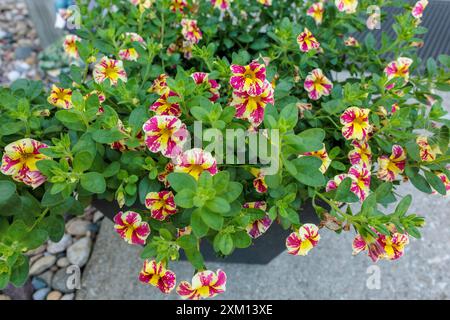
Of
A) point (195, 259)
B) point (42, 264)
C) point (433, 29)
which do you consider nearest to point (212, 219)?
point (195, 259)

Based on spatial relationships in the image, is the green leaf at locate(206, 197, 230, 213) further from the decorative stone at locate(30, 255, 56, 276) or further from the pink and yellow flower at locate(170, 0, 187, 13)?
the decorative stone at locate(30, 255, 56, 276)

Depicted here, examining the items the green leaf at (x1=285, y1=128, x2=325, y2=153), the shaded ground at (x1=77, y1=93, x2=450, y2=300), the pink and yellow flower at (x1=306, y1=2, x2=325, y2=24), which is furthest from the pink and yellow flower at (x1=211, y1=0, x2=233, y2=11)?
the shaded ground at (x1=77, y1=93, x2=450, y2=300)

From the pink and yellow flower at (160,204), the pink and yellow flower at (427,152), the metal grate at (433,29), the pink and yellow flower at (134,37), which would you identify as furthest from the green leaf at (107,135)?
the metal grate at (433,29)

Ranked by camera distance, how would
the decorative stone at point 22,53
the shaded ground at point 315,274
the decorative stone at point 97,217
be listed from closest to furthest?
the shaded ground at point 315,274, the decorative stone at point 97,217, the decorative stone at point 22,53

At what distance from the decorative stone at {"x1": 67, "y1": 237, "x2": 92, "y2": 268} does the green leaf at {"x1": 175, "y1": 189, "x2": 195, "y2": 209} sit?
819mm

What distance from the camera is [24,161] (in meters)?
0.72

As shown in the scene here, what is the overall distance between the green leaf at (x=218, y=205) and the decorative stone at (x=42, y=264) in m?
0.89

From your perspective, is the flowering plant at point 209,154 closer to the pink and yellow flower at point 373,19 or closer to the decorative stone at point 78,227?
the pink and yellow flower at point 373,19

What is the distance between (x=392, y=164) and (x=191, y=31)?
0.54 metres

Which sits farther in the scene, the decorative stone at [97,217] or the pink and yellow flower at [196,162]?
the decorative stone at [97,217]

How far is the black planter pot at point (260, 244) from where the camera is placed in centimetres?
93

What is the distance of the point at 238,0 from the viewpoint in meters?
1.06
